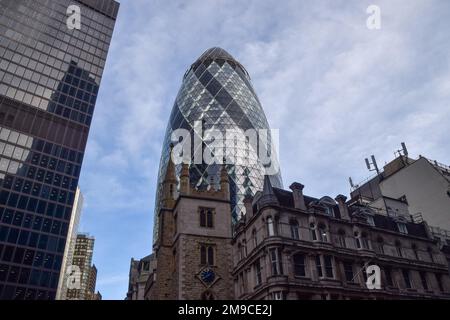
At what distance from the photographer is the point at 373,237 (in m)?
38.1

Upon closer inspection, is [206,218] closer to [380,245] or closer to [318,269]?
[318,269]

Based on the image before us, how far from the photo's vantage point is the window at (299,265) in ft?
103

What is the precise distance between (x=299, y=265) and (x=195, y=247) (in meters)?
12.4

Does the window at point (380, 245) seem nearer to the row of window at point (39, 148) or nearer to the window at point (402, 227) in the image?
the window at point (402, 227)

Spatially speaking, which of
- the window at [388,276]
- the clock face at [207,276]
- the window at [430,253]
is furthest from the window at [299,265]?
the window at [430,253]

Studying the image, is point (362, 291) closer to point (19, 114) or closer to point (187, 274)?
point (187, 274)

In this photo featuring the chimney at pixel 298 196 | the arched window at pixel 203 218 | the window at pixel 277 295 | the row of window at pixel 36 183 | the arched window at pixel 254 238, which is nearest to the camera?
the window at pixel 277 295

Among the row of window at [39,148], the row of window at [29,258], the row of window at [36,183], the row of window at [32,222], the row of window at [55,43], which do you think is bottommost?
the row of window at [29,258]

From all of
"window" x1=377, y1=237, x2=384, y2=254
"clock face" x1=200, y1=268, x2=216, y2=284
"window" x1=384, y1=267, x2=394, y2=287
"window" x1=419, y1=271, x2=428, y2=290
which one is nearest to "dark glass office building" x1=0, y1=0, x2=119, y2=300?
"clock face" x1=200, y1=268, x2=216, y2=284

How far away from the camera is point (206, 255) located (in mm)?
40219

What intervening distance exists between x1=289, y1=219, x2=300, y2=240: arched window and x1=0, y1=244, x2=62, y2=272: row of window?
212ft

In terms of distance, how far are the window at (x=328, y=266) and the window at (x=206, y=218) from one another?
13.6 metres

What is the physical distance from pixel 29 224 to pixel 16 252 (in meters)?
6.24
